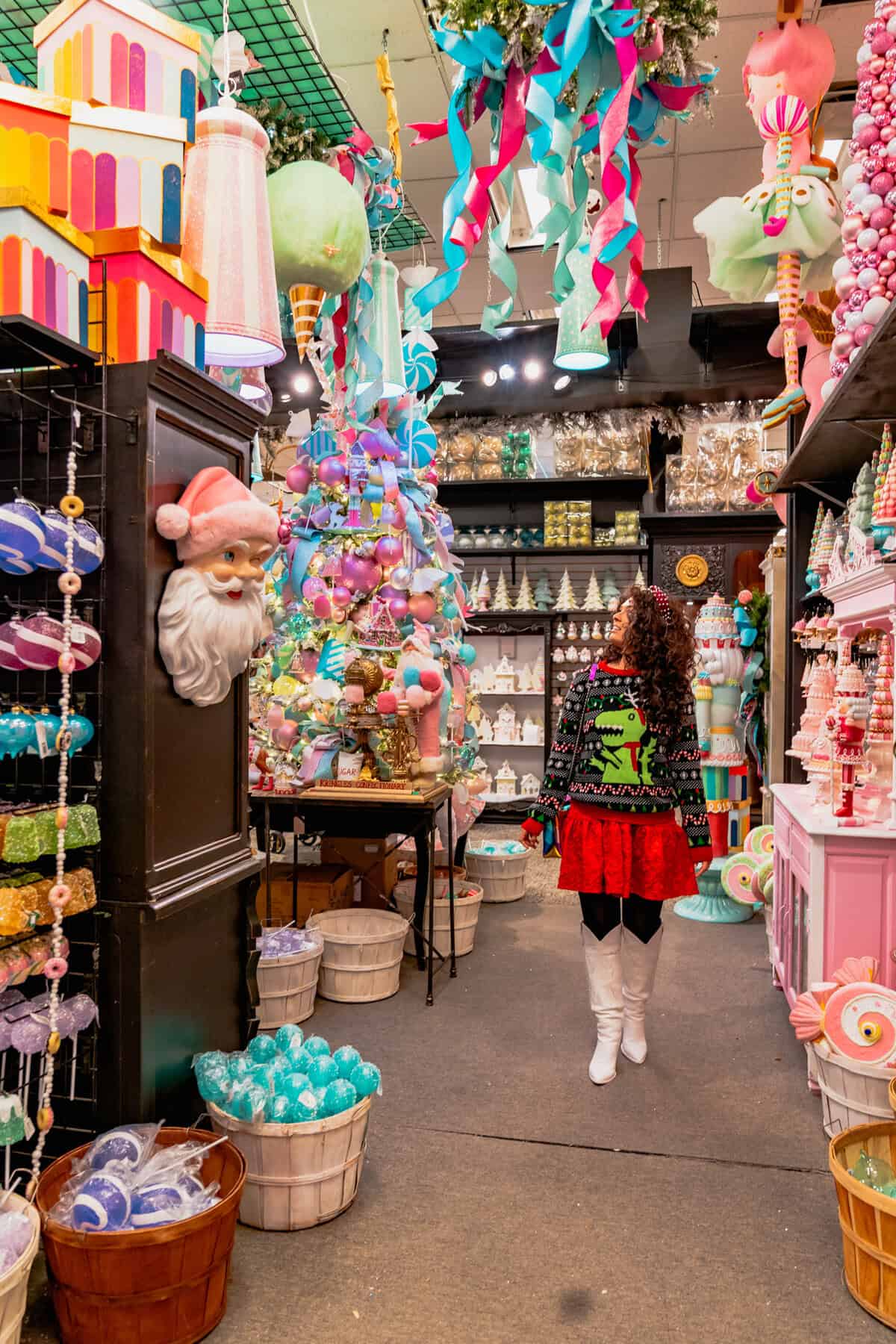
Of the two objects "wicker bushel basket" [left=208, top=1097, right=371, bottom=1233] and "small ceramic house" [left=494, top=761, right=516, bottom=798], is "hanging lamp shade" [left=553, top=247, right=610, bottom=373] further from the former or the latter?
"small ceramic house" [left=494, top=761, right=516, bottom=798]

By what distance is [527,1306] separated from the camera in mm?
1880

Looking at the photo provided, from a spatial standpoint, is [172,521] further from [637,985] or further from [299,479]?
[299,479]

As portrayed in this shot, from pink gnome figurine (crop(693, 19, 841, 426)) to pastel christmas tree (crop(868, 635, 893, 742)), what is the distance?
1.25m

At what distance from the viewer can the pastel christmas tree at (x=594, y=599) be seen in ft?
23.9

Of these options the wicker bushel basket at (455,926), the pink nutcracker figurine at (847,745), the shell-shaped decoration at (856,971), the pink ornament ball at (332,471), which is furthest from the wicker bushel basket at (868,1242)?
the pink ornament ball at (332,471)

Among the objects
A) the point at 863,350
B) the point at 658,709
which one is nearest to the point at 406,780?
the point at 658,709

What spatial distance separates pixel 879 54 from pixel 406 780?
2.86 metres

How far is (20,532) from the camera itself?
170 centimetres

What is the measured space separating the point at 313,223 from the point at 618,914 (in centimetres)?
223

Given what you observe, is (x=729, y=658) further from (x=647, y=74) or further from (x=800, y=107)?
(x=647, y=74)

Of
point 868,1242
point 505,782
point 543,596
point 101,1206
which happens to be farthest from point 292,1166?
point 543,596

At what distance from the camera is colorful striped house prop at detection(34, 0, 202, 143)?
210 centimetres

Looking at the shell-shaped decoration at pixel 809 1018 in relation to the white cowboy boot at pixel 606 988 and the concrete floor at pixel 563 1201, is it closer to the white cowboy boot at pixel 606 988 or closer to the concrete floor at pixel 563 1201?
the concrete floor at pixel 563 1201

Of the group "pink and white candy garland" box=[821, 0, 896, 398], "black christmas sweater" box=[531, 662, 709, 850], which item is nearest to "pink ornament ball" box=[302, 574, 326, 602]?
"black christmas sweater" box=[531, 662, 709, 850]
